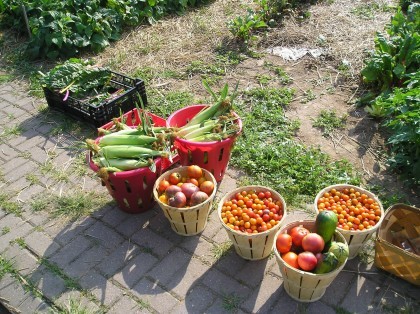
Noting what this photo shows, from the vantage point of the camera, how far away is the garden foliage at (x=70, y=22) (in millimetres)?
7164

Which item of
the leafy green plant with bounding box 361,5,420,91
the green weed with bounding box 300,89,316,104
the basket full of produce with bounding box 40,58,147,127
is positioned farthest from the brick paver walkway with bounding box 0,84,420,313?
the leafy green plant with bounding box 361,5,420,91

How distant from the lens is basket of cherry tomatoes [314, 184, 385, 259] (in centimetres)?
362

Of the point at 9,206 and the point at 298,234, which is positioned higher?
Answer: the point at 298,234

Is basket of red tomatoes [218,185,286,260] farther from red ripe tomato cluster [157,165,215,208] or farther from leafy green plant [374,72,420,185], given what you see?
leafy green plant [374,72,420,185]

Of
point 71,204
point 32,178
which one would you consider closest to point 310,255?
point 71,204

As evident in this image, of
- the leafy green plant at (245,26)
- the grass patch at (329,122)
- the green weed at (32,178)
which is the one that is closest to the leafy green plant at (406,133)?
the grass patch at (329,122)

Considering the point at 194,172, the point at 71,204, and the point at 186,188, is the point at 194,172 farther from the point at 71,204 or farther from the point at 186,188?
the point at 71,204

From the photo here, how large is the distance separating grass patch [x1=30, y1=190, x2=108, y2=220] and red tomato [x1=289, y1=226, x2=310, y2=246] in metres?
2.12

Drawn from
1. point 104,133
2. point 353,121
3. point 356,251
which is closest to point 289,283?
point 356,251

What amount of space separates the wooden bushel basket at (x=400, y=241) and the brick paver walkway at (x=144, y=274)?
0.18m

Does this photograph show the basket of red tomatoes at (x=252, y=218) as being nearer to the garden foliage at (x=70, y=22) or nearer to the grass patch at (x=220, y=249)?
the grass patch at (x=220, y=249)

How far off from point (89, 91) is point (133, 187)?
2.29m

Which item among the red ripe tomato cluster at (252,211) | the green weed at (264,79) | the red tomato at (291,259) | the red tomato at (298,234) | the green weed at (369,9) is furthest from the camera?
the green weed at (369,9)

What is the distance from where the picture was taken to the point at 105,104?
547 centimetres
